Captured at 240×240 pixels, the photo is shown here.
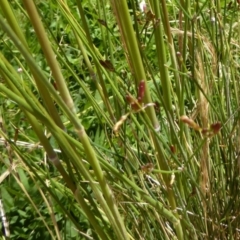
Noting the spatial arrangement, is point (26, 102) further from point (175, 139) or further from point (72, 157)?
point (175, 139)

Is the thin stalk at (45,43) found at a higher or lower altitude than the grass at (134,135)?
higher

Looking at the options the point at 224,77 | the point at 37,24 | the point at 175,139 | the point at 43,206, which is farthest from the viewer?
the point at 43,206

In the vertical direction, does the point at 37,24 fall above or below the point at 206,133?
above

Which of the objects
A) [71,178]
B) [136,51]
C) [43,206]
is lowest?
[43,206]

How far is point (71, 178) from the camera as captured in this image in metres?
0.65

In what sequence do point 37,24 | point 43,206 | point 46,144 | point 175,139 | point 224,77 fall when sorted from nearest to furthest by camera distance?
point 37,24 → point 46,144 → point 175,139 → point 224,77 → point 43,206

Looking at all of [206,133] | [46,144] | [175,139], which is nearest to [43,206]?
[175,139]

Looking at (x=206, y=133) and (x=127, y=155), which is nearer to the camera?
(x=206, y=133)

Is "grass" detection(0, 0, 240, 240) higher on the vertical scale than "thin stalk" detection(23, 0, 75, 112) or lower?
lower

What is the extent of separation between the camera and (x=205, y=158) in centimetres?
85

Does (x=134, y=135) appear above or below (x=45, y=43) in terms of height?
below

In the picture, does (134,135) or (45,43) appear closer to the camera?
(45,43)

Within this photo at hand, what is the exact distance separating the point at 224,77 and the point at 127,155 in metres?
0.25

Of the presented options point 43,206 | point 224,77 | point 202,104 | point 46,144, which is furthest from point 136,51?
point 43,206
